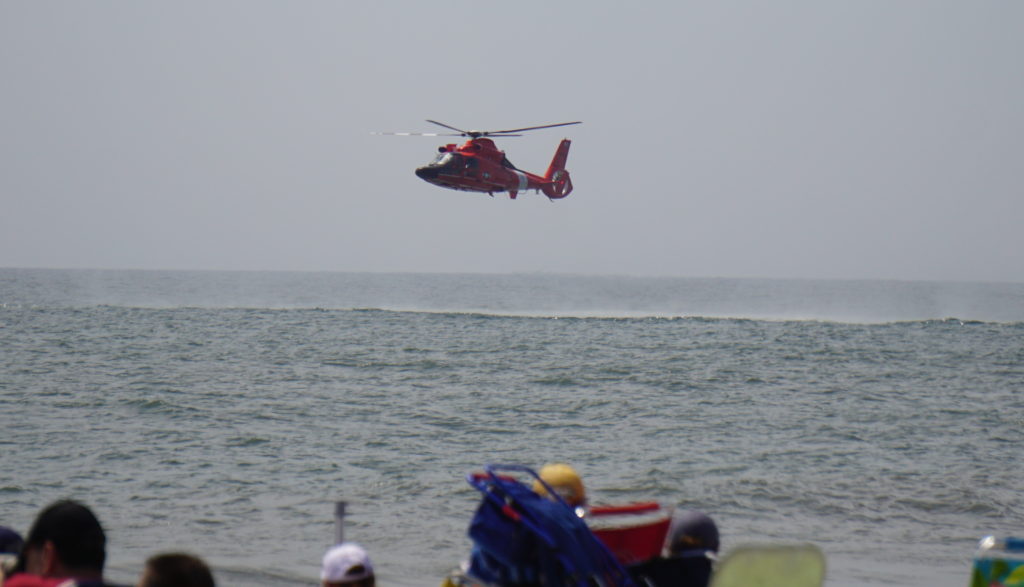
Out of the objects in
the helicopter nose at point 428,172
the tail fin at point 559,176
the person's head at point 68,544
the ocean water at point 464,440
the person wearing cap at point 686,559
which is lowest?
the ocean water at point 464,440

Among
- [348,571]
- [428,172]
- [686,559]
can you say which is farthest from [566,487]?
[428,172]

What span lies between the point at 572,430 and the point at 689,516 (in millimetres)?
15228

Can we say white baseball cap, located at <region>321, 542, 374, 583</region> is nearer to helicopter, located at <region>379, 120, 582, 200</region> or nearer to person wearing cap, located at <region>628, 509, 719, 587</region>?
person wearing cap, located at <region>628, 509, 719, 587</region>

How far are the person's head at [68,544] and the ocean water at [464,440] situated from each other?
5443mm

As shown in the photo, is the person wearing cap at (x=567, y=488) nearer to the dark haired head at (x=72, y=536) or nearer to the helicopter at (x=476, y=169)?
the dark haired head at (x=72, y=536)

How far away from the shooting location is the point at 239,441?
58.7ft

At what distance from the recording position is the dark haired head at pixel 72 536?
3803 mm

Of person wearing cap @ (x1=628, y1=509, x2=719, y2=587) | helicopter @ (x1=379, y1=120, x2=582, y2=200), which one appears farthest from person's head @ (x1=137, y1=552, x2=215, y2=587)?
helicopter @ (x1=379, y1=120, x2=582, y2=200)

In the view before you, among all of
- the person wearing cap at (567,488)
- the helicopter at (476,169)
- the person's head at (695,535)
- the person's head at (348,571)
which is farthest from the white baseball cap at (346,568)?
the helicopter at (476,169)

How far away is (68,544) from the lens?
3.80m

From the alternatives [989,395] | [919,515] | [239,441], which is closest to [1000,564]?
[919,515]

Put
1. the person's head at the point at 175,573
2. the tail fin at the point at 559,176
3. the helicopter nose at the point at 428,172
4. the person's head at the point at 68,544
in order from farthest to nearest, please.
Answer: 1. the tail fin at the point at 559,176
2. the helicopter nose at the point at 428,172
3. the person's head at the point at 68,544
4. the person's head at the point at 175,573

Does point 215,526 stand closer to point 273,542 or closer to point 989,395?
point 273,542

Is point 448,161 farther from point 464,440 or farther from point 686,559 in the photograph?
point 686,559
